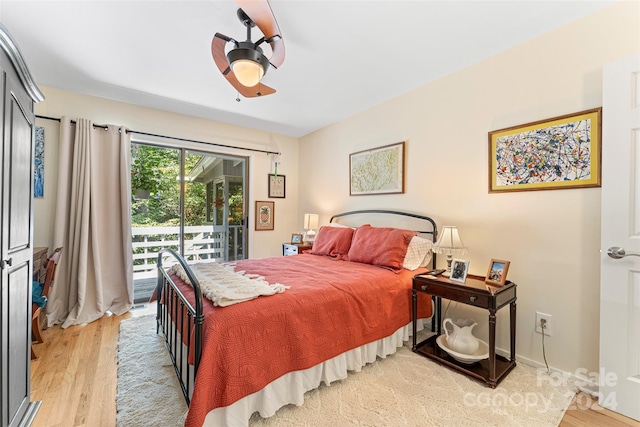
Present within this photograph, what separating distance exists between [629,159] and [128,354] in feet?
12.6

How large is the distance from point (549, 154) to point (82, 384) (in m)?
3.80

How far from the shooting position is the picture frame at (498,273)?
2042mm

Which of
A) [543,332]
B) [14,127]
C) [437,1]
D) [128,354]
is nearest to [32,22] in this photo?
[14,127]

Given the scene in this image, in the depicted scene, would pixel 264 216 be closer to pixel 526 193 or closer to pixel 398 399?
pixel 398 399

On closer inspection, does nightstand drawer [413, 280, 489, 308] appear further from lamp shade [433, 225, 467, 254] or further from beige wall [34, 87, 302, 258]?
beige wall [34, 87, 302, 258]

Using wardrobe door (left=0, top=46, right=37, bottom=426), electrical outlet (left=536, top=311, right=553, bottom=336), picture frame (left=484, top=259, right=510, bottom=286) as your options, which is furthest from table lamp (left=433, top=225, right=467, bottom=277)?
wardrobe door (left=0, top=46, right=37, bottom=426)

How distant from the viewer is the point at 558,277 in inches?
80.4

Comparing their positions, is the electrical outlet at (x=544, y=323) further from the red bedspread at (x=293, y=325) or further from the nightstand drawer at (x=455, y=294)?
the red bedspread at (x=293, y=325)

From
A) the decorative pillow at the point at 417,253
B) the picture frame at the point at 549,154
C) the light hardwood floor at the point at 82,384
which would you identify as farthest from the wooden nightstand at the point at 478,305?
the picture frame at the point at 549,154

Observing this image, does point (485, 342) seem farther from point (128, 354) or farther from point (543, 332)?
point (128, 354)

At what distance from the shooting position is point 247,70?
1.88m

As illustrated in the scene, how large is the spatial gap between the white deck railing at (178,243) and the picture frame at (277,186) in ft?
2.64

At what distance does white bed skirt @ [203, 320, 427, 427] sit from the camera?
143 cm

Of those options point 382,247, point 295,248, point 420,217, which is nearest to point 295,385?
point 382,247
